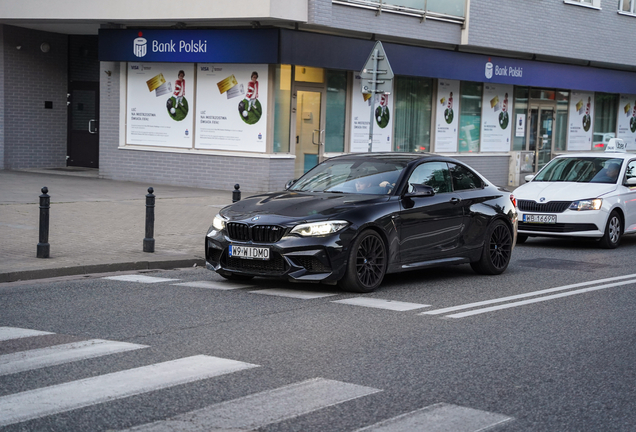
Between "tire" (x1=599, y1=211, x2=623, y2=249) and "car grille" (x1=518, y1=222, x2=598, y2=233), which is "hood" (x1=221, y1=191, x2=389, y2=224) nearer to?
"car grille" (x1=518, y1=222, x2=598, y2=233)

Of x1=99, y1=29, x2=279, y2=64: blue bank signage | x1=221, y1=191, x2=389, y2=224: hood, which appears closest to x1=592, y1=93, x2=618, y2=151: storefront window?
x1=99, y1=29, x2=279, y2=64: blue bank signage

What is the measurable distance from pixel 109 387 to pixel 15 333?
1914 millimetres

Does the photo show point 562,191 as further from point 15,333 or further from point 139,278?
point 15,333

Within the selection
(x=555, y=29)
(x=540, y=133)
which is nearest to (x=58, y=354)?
(x=555, y=29)

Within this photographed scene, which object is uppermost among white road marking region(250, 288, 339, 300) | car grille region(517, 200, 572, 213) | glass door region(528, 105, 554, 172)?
glass door region(528, 105, 554, 172)

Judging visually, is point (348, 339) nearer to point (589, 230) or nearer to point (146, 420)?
point (146, 420)

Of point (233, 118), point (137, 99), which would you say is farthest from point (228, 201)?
point (137, 99)

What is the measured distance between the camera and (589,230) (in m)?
13.9

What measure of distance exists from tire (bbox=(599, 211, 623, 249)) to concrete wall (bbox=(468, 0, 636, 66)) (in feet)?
36.1

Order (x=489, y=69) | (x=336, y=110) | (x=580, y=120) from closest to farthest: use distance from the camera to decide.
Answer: (x=336, y=110), (x=489, y=69), (x=580, y=120)

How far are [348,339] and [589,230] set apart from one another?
808cm

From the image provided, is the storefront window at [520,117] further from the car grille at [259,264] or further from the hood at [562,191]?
the car grille at [259,264]

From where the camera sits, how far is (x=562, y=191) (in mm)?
14344

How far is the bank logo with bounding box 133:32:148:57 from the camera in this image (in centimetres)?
2178
